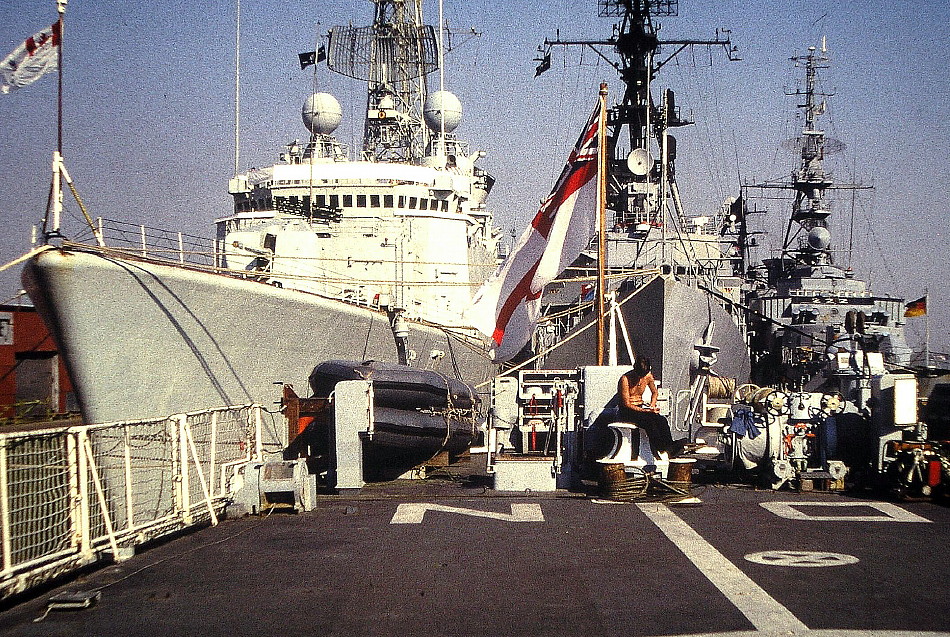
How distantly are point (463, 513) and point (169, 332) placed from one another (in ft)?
17.2

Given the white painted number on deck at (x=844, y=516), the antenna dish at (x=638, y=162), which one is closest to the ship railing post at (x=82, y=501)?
the white painted number on deck at (x=844, y=516)

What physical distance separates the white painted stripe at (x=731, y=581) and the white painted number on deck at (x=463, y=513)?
100cm

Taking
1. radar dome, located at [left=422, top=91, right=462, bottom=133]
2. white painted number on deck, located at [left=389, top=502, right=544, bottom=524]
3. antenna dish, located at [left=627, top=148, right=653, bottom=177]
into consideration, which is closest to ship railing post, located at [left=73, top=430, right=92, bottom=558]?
white painted number on deck, located at [left=389, top=502, right=544, bottom=524]

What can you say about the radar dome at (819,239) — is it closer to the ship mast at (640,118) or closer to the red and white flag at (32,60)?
Answer: the ship mast at (640,118)

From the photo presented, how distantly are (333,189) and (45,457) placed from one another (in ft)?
24.9

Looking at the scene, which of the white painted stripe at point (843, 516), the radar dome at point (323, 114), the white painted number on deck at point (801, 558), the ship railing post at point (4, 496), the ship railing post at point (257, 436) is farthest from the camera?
the radar dome at point (323, 114)

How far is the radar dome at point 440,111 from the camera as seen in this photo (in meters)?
23.7

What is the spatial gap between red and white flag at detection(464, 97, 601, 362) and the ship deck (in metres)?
3.84

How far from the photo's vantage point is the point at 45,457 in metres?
15.6

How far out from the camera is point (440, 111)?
23672 mm

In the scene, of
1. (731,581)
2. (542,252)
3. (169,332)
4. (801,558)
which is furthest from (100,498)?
(542,252)

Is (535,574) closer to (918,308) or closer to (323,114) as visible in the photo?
(323,114)

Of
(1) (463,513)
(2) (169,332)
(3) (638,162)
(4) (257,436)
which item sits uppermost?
(3) (638,162)

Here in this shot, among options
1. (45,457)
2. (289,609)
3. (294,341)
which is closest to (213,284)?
(294,341)
